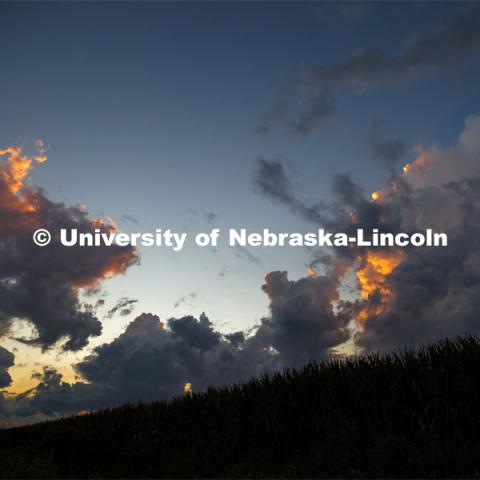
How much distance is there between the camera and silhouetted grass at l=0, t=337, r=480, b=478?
1260 centimetres

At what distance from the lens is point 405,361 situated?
54.4 feet

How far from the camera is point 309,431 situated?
51.0ft

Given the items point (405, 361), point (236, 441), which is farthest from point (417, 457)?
point (236, 441)

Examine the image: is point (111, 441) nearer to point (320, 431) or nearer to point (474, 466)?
point (320, 431)

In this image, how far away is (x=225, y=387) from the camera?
2031cm

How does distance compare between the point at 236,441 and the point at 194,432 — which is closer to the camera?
the point at 236,441

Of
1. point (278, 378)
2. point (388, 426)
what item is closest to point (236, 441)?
point (278, 378)

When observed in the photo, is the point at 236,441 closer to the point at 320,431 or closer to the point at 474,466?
the point at 320,431

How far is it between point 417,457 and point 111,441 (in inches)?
436

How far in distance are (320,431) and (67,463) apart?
8.31 meters

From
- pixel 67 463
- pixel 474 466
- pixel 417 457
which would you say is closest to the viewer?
pixel 474 466

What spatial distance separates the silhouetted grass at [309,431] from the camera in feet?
41.3

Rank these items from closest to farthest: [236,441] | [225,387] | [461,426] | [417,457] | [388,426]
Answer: [417,457], [461,426], [388,426], [236,441], [225,387]

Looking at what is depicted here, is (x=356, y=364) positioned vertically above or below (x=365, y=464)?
above
